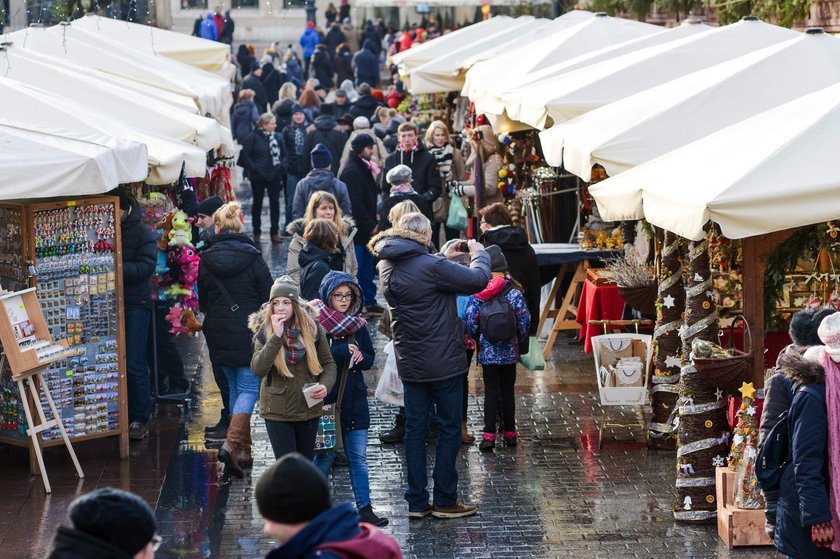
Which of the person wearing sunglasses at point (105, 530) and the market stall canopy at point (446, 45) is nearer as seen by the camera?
the person wearing sunglasses at point (105, 530)

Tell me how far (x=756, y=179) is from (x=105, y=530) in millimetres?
4594

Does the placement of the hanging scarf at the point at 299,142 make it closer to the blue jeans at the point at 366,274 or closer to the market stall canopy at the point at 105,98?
the blue jeans at the point at 366,274

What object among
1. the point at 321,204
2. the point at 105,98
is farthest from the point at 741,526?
the point at 105,98

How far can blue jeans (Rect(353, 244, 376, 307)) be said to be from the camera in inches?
623

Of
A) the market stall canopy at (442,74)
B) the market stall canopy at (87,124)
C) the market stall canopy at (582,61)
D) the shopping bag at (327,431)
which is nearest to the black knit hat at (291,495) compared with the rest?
the shopping bag at (327,431)

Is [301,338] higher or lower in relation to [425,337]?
higher

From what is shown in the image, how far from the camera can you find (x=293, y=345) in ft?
26.4

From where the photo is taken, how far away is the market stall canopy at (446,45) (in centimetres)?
2339

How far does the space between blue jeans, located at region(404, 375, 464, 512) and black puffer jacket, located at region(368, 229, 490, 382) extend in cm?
10

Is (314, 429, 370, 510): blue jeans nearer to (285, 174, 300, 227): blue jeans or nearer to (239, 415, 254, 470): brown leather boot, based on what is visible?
(239, 415, 254, 470): brown leather boot

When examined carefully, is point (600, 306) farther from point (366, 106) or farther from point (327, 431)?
point (366, 106)

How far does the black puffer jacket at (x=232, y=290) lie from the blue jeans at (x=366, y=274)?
19.5 ft

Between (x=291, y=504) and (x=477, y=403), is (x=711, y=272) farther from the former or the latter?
(x=291, y=504)

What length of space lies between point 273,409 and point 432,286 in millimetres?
1198
